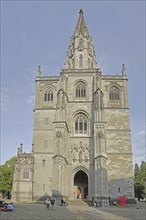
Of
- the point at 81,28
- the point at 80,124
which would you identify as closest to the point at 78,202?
the point at 80,124

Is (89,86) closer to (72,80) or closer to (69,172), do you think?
(72,80)

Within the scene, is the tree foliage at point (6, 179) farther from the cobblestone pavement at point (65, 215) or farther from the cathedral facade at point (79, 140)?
the cobblestone pavement at point (65, 215)

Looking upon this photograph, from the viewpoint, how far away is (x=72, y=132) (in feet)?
126

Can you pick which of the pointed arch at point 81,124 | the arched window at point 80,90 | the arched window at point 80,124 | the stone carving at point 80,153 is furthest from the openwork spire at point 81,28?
the stone carving at point 80,153

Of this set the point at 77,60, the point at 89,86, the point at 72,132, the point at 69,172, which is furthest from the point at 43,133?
the point at 77,60

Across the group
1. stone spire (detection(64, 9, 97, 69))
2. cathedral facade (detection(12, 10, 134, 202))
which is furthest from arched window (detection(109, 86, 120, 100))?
stone spire (detection(64, 9, 97, 69))

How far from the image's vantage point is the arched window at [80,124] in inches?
1529

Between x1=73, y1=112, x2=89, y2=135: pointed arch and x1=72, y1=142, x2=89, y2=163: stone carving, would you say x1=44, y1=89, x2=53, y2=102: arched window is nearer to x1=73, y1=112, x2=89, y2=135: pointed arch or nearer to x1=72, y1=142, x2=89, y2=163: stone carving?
x1=73, y1=112, x2=89, y2=135: pointed arch

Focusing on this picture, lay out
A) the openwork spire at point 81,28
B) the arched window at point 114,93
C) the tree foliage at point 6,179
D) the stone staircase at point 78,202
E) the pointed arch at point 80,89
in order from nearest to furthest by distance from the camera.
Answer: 1. the stone staircase at point 78,202
2. the pointed arch at point 80,89
3. the arched window at point 114,93
4. the openwork spire at point 81,28
5. the tree foliage at point 6,179

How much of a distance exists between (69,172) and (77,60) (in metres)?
19.9

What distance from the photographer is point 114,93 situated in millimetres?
42312

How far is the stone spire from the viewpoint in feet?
150

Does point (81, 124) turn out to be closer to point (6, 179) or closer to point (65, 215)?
point (65, 215)

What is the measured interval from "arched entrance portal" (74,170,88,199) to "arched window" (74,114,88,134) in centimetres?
602
